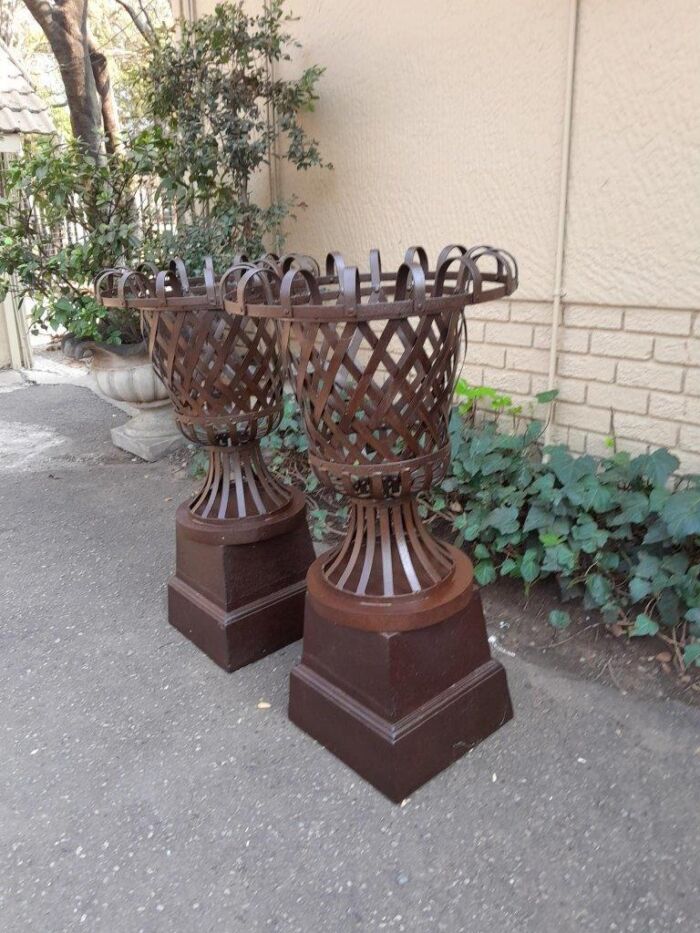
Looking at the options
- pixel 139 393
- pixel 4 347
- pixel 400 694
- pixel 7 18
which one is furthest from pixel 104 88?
pixel 400 694

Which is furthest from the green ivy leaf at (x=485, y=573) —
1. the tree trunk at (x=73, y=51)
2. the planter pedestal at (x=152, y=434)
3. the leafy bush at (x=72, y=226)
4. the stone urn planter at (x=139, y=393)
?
the tree trunk at (x=73, y=51)

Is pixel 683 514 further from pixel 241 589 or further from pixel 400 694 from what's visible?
pixel 241 589

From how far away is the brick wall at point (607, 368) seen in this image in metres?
2.88

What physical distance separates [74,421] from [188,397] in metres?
4.14

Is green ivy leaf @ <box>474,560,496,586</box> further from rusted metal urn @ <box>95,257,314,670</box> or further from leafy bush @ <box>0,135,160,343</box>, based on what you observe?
leafy bush @ <box>0,135,160,343</box>

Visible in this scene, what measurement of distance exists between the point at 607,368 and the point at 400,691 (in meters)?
1.80

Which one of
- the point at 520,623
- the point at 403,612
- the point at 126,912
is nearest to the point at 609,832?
the point at 403,612

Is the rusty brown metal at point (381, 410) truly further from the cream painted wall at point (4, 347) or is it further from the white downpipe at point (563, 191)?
the cream painted wall at point (4, 347)

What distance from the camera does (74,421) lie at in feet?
20.3

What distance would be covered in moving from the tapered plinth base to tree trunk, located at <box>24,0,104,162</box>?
6.74 m

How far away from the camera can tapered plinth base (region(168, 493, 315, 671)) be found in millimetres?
2596

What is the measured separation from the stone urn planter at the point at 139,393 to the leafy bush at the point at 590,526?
254cm

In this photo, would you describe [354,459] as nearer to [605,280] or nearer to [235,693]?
[235,693]

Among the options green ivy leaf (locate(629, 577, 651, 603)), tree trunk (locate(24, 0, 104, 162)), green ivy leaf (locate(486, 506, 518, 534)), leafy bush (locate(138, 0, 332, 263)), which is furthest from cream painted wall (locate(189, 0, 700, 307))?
tree trunk (locate(24, 0, 104, 162))
